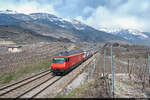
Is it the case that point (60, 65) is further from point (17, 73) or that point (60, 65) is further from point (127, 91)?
point (127, 91)

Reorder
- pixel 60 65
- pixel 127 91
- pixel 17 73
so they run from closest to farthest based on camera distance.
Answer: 1. pixel 127 91
2. pixel 60 65
3. pixel 17 73

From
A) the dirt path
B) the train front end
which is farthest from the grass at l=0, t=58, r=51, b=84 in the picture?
the dirt path

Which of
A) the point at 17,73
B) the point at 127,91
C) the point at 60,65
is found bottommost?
the point at 17,73

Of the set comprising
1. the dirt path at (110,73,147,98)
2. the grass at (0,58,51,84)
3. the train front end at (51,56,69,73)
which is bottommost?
the grass at (0,58,51,84)

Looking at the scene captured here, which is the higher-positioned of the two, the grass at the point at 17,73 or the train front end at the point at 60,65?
the train front end at the point at 60,65

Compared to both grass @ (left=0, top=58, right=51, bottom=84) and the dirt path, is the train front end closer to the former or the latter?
grass @ (left=0, top=58, right=51, bottom=84)

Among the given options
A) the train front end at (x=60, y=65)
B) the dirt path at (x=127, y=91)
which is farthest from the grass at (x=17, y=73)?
the dirt path at (x=127, y=91)

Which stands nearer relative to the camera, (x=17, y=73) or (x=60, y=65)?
(x=60, y=65)

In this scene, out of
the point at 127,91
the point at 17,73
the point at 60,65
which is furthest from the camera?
the point at 17,73

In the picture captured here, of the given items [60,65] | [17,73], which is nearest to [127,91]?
[60,65]

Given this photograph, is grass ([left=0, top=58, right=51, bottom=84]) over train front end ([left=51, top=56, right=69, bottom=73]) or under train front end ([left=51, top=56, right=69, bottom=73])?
under

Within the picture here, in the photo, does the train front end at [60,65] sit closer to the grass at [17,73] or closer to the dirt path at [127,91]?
the grass at [17,73]

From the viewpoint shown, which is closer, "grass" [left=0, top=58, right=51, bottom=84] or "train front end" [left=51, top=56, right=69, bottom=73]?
"grass" [left=0, top=58, right=51, bottom=84]

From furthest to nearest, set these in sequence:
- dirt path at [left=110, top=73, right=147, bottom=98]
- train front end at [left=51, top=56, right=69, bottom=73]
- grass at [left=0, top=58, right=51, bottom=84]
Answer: train front end at [left=51, top=56, right=69, bottom=73] → grass at [left=0, top=58, right=51, bottom=84] → dirt path at [left=110, top=73, right=147, bottom=98]
